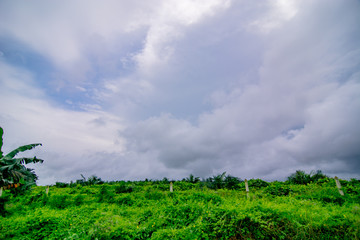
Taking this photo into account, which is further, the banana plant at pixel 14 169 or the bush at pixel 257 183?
the bush at pixel 257 183

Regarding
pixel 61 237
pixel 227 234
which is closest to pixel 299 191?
pixel 227 234

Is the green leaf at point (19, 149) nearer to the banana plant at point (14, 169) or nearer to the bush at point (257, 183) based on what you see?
the banana plant at point (14, 169)

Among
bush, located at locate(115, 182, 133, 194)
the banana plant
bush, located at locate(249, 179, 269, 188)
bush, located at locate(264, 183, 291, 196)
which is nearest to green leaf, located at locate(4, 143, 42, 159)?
the banana plant

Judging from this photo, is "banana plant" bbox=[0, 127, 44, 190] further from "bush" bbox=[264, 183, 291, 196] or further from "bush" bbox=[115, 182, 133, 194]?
"bush" bbox=[264, 183, 291, 196]

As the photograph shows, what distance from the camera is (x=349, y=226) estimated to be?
17.5 ft

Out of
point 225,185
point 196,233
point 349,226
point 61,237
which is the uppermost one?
point 225,185

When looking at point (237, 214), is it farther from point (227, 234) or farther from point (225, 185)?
point (225, 185)


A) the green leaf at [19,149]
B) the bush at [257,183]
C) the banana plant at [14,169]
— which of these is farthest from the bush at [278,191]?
the green leaf at [19,149]

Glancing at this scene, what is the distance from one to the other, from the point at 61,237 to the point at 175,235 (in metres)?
4.39

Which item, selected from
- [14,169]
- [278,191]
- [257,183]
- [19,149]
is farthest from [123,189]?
[278,191]

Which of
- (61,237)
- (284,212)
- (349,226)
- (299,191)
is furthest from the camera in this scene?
(299,191)

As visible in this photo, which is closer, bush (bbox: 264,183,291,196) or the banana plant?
the banana plant

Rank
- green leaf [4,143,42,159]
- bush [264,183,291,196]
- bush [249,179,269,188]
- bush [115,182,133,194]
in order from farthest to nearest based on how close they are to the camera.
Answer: bush [115,182,133,194] → bush [249,179,269,188] → bush [264,183,291,196] → green leaf [4,143,42,159]

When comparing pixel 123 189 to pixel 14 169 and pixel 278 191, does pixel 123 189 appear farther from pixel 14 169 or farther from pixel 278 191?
pixel 278 191
